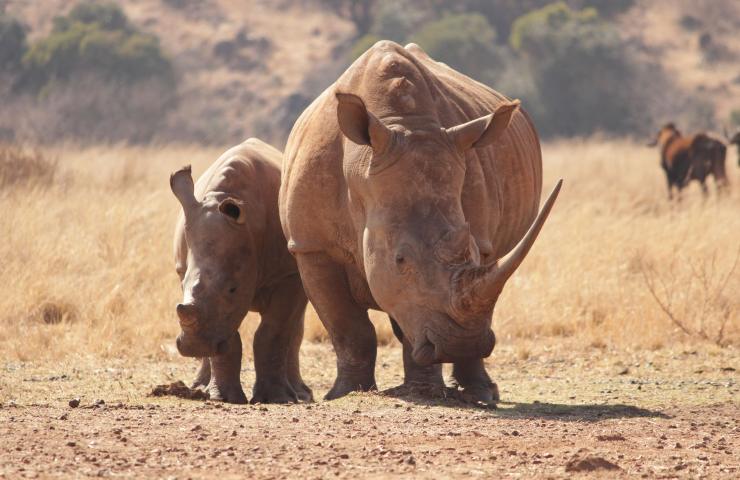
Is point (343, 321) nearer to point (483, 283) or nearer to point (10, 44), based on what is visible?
point (483, 283)

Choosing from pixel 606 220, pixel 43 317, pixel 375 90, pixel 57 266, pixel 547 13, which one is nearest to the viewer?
pixel 375 90

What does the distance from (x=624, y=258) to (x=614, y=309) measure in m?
1.47

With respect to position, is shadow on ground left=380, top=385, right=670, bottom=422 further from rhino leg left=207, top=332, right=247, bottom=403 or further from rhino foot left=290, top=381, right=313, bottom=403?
rhino foot left=290, top=381, right=313, bottom=403

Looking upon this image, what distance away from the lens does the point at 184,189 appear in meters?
8.13

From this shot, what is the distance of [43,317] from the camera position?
10789 mm

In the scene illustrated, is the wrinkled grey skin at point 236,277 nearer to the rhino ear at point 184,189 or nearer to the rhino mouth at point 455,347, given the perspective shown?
the rhino ear at point 184,189

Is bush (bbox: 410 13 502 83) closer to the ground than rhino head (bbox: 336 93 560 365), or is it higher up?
higher up

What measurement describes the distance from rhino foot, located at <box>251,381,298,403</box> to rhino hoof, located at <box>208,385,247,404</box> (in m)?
0.08

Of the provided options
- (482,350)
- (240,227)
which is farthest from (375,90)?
(482,350)

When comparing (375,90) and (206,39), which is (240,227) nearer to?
(375,90)

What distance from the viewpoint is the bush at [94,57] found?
38.7 m

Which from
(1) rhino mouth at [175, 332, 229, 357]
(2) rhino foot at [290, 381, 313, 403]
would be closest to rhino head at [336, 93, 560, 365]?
(1) rhino mouth at [175, 332, 229, 357]

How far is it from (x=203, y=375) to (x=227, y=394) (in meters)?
0.78

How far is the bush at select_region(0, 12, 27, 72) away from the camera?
37.3 meters
